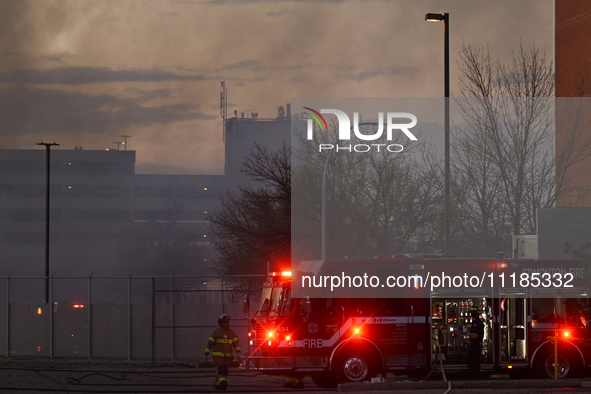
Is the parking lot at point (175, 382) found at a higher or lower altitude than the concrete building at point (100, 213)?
lower

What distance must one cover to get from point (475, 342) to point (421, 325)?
3.69 feet

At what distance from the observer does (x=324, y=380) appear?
14867 millimetres

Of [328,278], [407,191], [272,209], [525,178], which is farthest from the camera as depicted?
[272,209]

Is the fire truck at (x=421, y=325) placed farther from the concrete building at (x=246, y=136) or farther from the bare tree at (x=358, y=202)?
the concrete building at (x=246, y=136)

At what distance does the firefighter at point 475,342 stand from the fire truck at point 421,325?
0.97 feet

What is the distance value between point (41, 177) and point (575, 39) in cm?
7019

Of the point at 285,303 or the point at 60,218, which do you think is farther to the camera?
the point at 60,218

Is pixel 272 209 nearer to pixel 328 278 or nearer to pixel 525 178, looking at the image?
pixel 525 178

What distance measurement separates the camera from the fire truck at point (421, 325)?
14.3 metres

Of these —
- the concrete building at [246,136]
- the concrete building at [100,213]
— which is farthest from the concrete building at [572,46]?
the concrete building at [246,136]

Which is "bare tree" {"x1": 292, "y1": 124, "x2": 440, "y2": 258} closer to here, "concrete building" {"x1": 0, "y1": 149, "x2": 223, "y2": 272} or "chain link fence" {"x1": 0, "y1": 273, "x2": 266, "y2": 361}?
"chain link fence" {"x1": 0, "y1": 273, "x2": 266, "y2": 361}

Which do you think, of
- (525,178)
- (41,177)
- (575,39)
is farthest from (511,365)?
(41,177)

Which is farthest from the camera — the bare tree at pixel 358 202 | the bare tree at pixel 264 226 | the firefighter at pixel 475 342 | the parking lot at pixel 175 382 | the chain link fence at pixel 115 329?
the bare tree at pixel 264 226

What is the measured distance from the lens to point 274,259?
31359 millimetres
